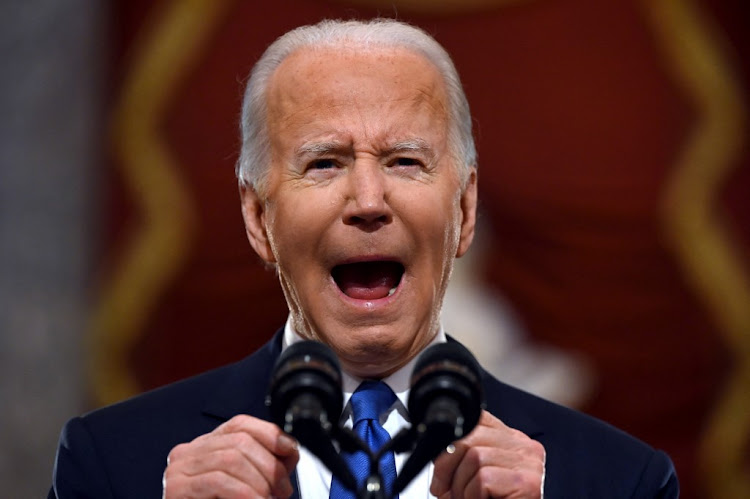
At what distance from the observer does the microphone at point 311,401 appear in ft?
5.07

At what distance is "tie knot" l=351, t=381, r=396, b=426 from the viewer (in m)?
2.32

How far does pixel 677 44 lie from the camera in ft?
15.0

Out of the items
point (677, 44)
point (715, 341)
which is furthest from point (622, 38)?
point (715, 341)

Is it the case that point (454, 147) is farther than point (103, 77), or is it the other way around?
point (103, 77)

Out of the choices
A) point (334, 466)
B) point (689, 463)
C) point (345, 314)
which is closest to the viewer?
point (334, 466)

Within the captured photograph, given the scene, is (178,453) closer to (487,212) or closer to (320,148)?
(320,148)

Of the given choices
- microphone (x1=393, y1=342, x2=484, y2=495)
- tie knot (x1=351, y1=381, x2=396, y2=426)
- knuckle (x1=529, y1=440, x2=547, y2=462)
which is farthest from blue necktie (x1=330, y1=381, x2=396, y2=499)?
microphone (x1=393, y1=342, x2=484, y2=495)

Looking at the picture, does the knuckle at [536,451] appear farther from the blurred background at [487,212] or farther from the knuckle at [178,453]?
the blurred background at [487,212]

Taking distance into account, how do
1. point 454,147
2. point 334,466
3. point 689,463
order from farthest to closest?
point 689,463, point 454,147, point 334,466

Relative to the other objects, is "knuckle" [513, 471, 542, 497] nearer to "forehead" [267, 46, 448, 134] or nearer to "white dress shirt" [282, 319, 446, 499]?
"white dress shirt" [282, 319, 446, 499]

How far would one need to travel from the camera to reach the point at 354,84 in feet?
7.70

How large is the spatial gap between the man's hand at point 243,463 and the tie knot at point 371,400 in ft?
1.50

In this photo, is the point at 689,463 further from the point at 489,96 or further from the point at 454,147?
the point at 454,147

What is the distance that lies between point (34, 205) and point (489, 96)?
5.94ft
